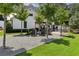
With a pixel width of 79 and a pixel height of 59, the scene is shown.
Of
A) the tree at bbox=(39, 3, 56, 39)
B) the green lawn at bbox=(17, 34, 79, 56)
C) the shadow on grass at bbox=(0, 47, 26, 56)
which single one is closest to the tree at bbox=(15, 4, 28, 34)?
the tree at bbox=(39, 3, 56, 39)

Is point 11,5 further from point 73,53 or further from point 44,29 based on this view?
point 44,29

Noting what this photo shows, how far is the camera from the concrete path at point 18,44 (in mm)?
8172

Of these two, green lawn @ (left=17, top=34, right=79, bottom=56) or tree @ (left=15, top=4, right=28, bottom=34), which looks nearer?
green lawn @ (left=17, top=34, right=79, bottom=56)

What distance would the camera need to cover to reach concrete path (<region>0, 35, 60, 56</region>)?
26.8 ft

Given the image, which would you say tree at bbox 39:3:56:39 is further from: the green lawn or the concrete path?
the green lawn

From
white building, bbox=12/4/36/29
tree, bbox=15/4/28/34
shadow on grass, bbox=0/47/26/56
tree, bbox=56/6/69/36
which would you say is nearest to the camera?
shadow on grass, bbox=0/47/26/56

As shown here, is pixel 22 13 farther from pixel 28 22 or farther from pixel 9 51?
pixel 9 51

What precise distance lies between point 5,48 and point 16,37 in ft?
5.28

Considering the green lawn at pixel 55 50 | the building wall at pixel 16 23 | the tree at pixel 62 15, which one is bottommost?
the green lawn at pixel 55 50

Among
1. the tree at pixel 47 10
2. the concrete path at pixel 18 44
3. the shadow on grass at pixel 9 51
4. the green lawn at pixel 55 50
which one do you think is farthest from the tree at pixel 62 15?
the shadow on grass at pixel 9 51

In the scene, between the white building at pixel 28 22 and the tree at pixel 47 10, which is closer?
the white building at pixel 28 22

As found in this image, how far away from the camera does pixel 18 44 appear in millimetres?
9258

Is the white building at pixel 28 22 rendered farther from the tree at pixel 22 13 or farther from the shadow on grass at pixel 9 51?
the shadow on grass at pixel 9 51

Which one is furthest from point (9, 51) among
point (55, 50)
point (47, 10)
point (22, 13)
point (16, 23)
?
point (47, 10)
